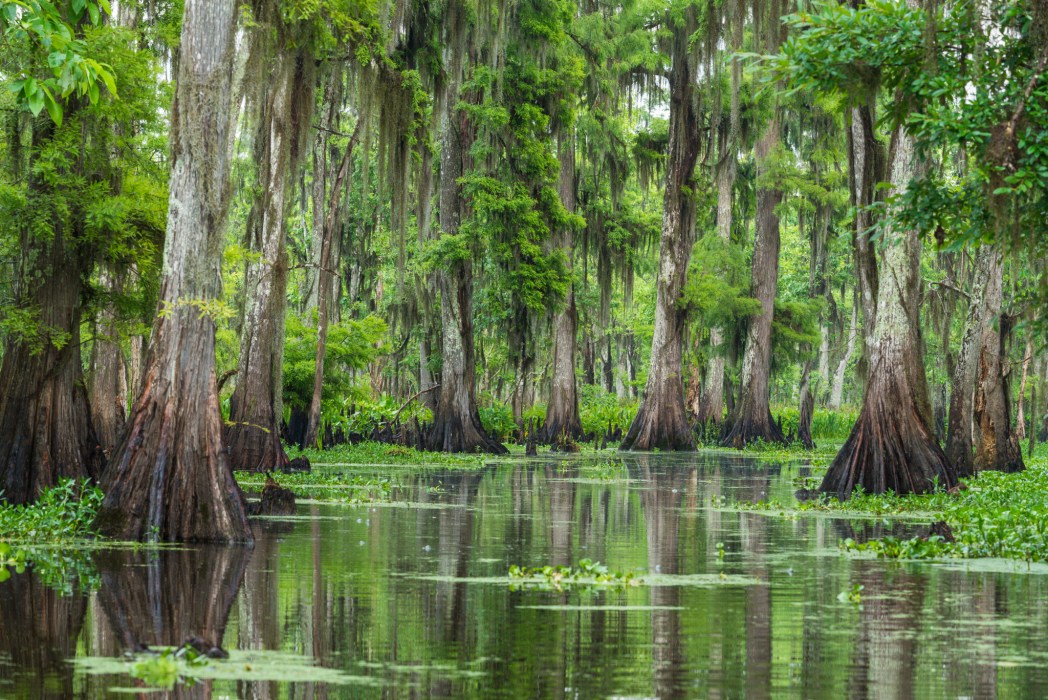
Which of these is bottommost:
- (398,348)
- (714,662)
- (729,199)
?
(714,662)

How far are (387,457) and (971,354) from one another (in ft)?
38.2

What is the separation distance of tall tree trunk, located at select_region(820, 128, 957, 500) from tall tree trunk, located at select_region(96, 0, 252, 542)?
876 centimetres

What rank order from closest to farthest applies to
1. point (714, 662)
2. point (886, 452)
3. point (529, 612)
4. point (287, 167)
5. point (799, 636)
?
point (714, 662) → point (799, 636) → point (529, 612) → point (886, 452) → point (287, 167)

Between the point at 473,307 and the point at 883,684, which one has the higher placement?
the point at 473,307

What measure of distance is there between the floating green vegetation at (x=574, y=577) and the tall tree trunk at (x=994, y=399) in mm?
15487

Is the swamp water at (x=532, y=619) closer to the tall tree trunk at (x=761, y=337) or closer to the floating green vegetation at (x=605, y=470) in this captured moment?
the floating green vegetation at (x=605, y=470)

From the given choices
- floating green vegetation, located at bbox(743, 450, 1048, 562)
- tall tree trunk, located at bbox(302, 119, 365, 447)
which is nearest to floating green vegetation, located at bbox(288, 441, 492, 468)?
tall tree trunk, located at bbox(302, 119, 365, 447)

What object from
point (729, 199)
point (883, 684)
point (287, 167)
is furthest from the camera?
point (729, 199)

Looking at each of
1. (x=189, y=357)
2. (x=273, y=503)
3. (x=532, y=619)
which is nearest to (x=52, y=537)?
(x=189, y=357)

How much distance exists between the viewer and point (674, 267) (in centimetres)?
3866

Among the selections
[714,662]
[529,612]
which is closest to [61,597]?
[529,612]

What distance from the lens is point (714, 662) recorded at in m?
6.26

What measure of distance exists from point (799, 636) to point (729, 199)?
119ft

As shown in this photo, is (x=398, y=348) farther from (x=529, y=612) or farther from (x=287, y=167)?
(x=529, y=612)
